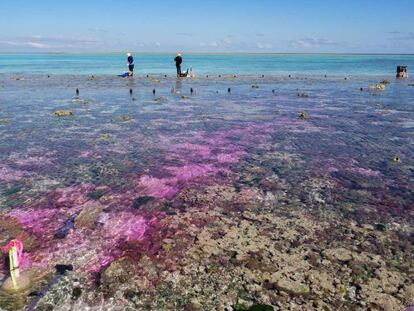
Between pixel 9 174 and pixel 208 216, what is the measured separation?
32.9 feet

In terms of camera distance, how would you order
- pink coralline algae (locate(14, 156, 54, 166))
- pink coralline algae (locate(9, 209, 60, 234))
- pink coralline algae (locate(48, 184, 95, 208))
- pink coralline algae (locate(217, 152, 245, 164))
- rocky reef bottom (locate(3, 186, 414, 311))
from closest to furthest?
rocky reef bottom (locate(3, 186, 414, 311)), pink coralline algae (locate(9, 209, 60, 234)), pink coralline algae (locate(48, 184, 95, 208)), pink coralline algae (locate(14, 156, 54, 166)), pink coralline algae (locate(217, 152, 245, 164))

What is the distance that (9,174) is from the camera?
1683 centimetres

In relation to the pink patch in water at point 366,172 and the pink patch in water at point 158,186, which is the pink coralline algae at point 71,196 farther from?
the pink patch in water at point 366,172

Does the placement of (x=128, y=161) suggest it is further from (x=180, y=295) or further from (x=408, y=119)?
(x=408, y=119)

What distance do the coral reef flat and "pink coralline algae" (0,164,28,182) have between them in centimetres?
12

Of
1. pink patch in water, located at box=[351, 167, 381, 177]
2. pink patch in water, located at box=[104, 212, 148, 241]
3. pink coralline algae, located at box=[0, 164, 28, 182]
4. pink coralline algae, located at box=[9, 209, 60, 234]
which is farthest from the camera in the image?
pink patch in water, located at box=[351, 167, 381, 177]

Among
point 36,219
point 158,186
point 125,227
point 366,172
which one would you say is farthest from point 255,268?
point 366,172

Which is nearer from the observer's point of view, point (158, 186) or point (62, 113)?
point (158, 186)

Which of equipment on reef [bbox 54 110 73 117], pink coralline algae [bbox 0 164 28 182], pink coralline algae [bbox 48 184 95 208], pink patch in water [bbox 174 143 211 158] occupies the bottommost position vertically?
pink coralline algae [bbox 48 184 95 208]

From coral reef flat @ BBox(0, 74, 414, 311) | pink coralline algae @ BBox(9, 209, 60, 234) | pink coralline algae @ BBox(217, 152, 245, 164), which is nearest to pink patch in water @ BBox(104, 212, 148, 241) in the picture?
coral reef flat @ BBox(0, 74, 414, 311)

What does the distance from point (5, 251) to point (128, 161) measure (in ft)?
30.2

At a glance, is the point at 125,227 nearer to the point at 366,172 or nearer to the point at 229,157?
the point at 229,157

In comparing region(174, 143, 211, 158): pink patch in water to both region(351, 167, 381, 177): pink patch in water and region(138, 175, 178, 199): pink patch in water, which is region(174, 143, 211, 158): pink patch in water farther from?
region(351, 167, 381, 177): pink patch in water

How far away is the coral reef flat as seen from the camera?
8.74 meters
